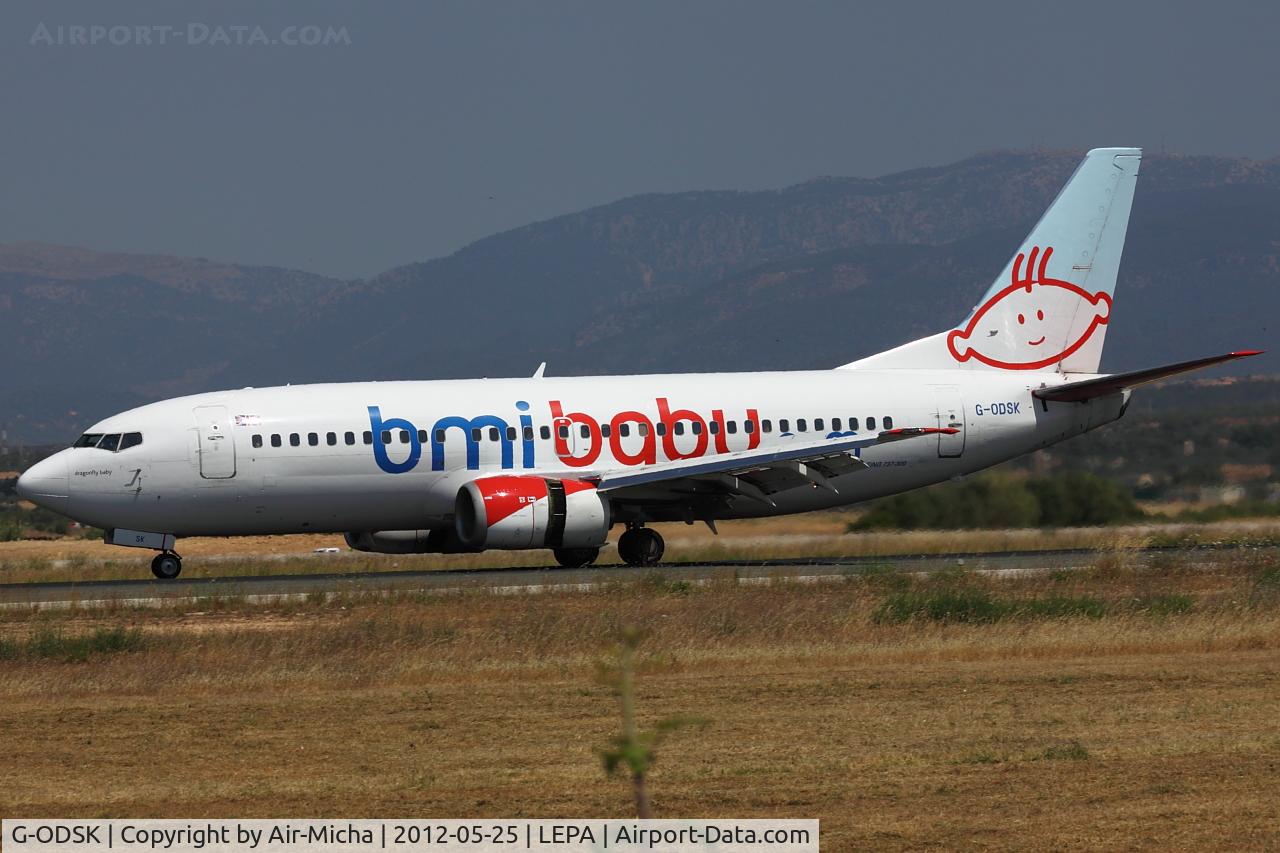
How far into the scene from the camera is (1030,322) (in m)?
38.0

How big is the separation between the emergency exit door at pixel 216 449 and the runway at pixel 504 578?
1839 mm

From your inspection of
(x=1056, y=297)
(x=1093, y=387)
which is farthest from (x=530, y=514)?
(x=1056, y=297)

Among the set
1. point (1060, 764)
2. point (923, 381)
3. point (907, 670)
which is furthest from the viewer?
point (923, 381)

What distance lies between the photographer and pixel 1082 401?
120 ft

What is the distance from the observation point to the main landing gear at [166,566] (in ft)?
109

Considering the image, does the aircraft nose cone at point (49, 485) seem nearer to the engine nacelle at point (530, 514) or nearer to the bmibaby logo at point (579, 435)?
the bmibaby logo at point (579, 435)

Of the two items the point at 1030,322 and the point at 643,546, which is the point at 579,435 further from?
the point at 1030,322

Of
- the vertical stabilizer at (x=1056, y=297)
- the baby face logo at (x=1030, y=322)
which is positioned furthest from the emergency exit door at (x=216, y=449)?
the baby face logo at (x=1030, y=322)

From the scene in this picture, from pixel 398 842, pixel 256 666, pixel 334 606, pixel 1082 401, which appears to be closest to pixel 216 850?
pixel 398 842

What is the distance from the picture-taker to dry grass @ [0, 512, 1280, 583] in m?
37.0

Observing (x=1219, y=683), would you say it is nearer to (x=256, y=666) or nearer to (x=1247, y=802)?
(x=1247, y=802)

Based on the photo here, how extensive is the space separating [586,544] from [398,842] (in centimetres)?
2095

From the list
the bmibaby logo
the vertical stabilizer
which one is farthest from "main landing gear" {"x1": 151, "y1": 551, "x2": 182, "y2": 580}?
the vertical stabilizer
